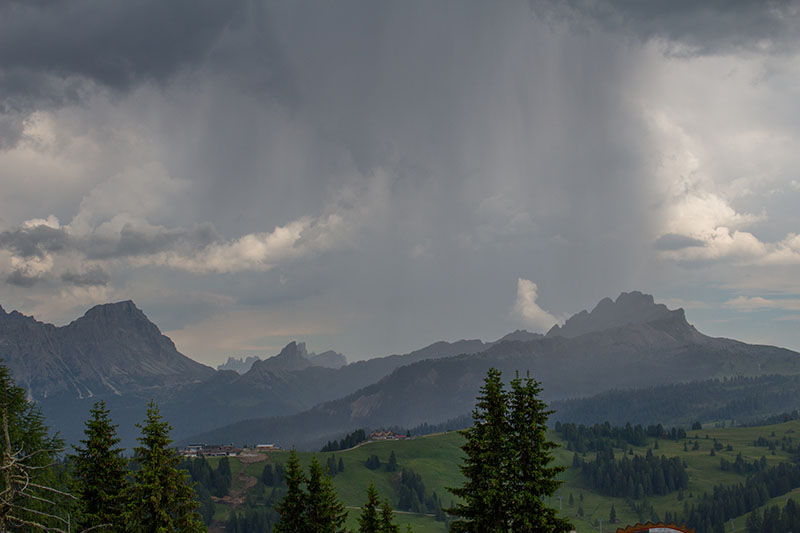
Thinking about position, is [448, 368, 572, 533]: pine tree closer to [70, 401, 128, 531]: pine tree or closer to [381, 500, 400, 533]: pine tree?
[381, 500, 400, 533]: pine tree

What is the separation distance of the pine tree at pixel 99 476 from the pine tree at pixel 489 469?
2612 cm

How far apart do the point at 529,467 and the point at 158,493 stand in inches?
1011

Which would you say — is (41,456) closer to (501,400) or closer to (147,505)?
(147,505)

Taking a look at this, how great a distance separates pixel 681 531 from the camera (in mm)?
111375

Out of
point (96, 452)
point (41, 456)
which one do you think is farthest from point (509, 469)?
point (41, 456)

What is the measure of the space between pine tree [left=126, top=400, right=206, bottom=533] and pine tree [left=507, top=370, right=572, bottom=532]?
22.9m

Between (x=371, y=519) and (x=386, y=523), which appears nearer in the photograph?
(x=371, y=519)

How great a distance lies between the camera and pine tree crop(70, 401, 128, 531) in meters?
48.6

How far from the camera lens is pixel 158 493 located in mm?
44531

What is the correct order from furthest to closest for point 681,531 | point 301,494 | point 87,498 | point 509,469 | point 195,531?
point 681,531, point 301,494, point 87,498, point 195,531, point 509,469

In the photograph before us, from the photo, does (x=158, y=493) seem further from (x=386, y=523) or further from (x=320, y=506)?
(x=386, y=523)

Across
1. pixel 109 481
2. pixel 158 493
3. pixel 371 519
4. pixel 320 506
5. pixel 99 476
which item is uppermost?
pixel 99 476

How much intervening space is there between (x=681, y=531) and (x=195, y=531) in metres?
95.3

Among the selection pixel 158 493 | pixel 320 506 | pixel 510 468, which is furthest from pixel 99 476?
pixel 510 468
